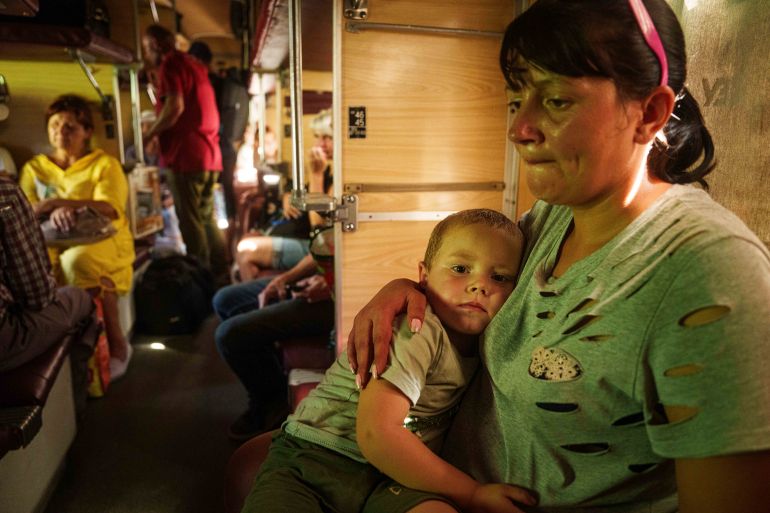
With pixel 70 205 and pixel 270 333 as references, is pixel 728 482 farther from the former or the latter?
pixel 70 205

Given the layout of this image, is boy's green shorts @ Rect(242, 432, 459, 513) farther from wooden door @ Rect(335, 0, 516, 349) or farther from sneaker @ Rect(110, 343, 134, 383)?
sneaker @ Rect(110, 343, 134, 383)

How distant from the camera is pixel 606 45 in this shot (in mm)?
946

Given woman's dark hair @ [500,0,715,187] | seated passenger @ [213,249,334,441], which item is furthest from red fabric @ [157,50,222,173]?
woman's dark hair @ [500,0,715,187]

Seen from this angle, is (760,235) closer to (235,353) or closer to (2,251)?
(235,353)

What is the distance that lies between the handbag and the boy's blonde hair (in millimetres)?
3157

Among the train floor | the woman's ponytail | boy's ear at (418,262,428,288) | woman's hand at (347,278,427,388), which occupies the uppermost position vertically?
the woman's ponytail

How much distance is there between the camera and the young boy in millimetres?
1173

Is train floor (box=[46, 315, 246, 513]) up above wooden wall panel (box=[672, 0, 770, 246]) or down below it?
below

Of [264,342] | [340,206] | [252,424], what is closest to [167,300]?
[252,424]

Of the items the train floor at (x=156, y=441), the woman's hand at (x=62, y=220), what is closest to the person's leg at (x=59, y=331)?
the train floor at (x=156, y=441)

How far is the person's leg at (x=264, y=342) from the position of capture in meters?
3.00

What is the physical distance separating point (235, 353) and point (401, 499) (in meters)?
2.13

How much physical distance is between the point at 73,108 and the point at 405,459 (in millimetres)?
4154

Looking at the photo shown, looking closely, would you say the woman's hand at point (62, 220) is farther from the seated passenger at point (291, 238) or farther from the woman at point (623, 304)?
the woman at point (623, 304)
